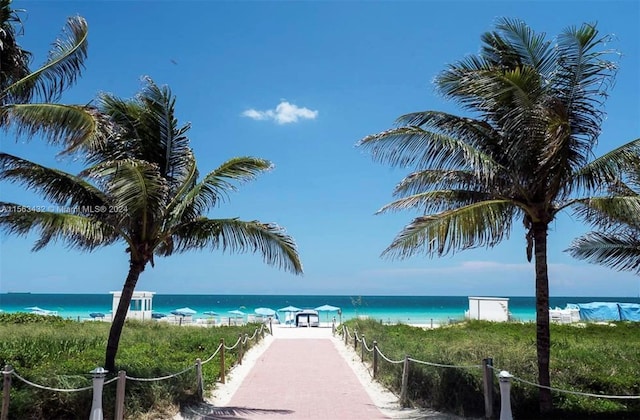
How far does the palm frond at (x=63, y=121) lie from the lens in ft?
29.9

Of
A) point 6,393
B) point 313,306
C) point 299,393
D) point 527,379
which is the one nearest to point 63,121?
point 6,393

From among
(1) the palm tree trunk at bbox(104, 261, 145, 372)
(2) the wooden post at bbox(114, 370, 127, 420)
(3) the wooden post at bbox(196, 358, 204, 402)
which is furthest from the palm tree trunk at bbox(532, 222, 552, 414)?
(1) the palm tree trunk at bbox(104, 261, 145, 372)

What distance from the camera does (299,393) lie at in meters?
12.9

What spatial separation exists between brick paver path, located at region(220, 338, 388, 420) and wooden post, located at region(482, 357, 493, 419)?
77.2 inches

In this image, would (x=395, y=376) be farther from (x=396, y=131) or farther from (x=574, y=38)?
(x=574, y=38)

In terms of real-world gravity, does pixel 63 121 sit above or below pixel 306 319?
above

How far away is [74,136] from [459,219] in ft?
21.5

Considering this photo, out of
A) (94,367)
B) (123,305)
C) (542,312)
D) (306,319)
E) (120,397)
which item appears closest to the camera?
(120,397)

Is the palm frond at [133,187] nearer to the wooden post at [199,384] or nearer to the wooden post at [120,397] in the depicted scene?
the wooden post at [120,397]

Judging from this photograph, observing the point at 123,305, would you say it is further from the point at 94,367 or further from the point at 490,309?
the point at 490,309

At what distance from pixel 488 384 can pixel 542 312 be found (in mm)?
1579

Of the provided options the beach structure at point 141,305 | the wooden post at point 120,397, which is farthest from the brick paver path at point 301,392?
the beach structure at point 141,305

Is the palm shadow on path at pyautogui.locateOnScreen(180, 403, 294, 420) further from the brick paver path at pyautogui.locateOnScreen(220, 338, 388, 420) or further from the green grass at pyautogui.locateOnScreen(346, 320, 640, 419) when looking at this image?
the green grass at pyautogui.locateOnScreen(346, 320, 640, 419)

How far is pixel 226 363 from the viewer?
16.1 m
